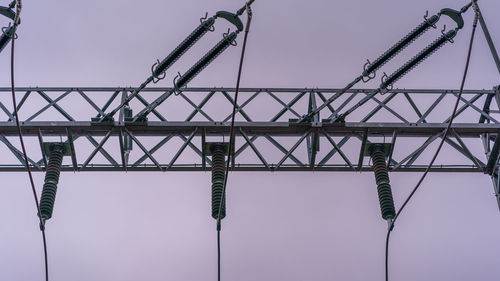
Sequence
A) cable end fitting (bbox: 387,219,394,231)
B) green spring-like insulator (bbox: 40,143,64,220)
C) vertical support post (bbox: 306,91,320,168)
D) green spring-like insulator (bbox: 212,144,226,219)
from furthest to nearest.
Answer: vertical support post (bbox: 306,91,320,168), green spring-like insulator (bbox: 40,143,64,220), green spring-like insulator (bbox: 212,144,226,219), cable end fitting (bbox: 387,219,394,231)

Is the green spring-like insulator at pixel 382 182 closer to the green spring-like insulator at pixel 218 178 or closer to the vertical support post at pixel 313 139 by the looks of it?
the vertical support post at pixel 313 139

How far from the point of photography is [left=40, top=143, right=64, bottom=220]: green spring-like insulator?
12.8 metres

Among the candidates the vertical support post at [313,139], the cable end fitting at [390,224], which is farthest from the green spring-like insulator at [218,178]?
the cable end fitting at [390,224]

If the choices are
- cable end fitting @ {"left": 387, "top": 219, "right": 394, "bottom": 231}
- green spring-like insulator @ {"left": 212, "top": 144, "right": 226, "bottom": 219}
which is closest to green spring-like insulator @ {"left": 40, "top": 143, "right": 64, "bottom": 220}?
green spring-like insulator @ {"left": 212, "top": 144, "right": 226, "bottom": 219}

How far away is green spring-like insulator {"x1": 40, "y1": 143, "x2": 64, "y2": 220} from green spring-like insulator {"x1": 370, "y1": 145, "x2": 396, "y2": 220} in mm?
5142

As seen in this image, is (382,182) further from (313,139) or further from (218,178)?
(218,178)

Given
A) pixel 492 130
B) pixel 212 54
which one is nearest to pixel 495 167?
pixel 492 130

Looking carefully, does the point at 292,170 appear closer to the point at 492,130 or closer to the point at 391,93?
the point at 391,93

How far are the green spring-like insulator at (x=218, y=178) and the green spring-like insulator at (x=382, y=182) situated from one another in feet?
8.22

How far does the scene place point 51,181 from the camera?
44.0 ft

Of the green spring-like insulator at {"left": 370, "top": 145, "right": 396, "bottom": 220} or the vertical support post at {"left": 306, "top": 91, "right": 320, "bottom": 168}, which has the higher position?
the vertical support post at {"left": 306, "top": 91, "right": 320, "bottom": 168}

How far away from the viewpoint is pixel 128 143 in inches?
586

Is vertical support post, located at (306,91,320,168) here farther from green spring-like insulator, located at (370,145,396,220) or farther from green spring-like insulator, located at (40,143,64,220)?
green spring-like insulator, located at (40,143,64,220)

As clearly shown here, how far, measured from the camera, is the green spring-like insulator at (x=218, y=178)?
497 inches
